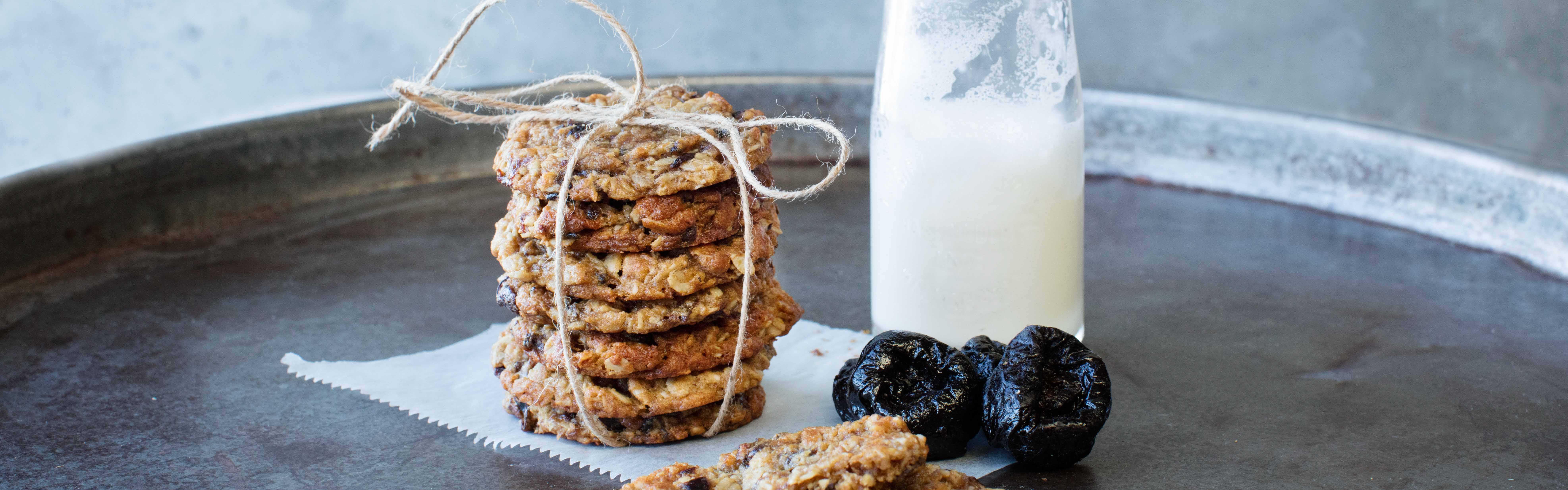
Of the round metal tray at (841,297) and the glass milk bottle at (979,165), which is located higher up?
the glass milk bottle at (979,165)

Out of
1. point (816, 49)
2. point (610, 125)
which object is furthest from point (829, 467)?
point (816, 49)

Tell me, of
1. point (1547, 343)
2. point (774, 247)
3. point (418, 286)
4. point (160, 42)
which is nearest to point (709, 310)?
point (774, 247)

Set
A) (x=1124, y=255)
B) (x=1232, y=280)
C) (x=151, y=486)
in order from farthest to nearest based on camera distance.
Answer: (x=1124, y=255) → (x=1232, y=280) → (x=151, y=486)

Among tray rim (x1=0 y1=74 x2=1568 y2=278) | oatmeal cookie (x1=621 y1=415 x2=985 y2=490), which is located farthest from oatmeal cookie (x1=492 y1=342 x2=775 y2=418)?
tray rim (x1=0 y1=74 x2=1568 y2=278)

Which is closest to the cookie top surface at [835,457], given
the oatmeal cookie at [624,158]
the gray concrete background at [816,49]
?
the oatmeal cookie at [624,158]

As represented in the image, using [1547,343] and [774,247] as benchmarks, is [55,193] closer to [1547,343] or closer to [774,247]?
[774,247]

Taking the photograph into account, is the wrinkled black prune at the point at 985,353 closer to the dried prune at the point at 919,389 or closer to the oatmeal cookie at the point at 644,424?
the dried prune at the point at 919,389

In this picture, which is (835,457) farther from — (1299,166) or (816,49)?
(816,49)
